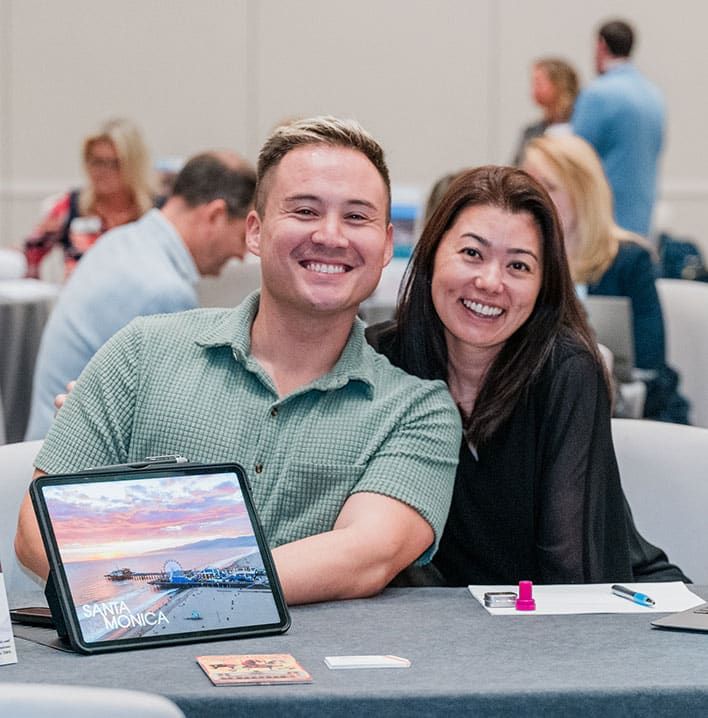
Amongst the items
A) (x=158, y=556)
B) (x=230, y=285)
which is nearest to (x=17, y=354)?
(x=230, y=285)

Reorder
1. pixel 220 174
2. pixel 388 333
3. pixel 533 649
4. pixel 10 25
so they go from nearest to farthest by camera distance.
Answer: pixel 533 649, pixel 388 333, pixel 220 174, pixel 10 25

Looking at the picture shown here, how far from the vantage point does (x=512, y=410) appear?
2232mm

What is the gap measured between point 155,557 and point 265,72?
7.82 metres

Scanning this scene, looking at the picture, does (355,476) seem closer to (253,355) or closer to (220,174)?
(253,355)

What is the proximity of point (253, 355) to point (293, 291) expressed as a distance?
0.12 metres

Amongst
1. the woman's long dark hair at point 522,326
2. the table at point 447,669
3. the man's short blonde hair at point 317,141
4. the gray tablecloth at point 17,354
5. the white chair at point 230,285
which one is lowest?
the gray tablecloth at point 17,354

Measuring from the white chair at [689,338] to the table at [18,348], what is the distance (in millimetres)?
2175

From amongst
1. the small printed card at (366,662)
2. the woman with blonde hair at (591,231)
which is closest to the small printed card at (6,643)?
the small printed card at (366,662)

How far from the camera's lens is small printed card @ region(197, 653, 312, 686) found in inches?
54.6

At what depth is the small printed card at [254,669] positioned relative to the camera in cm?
139

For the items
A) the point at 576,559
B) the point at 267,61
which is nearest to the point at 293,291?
the point at 576,559

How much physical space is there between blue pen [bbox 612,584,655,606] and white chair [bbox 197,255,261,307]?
309cm

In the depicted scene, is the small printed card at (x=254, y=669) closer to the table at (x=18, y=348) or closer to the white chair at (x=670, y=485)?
the white chair at (x=670, y=485)

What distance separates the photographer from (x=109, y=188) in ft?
20.7
